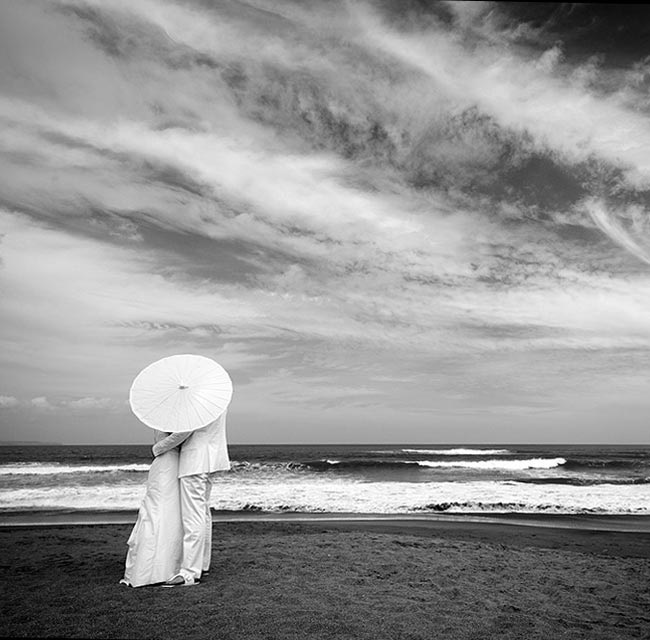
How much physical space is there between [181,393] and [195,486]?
2.75ft

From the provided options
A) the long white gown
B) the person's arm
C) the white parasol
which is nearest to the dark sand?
the long white gown

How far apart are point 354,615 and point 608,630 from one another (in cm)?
190

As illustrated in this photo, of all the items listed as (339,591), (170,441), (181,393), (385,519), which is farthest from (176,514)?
(385,519)

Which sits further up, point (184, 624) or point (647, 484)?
point (184, 624)

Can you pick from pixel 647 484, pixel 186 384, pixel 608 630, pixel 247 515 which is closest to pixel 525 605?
pixel 608 630

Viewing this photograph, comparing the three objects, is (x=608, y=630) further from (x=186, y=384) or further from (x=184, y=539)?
(x=186, y=384)

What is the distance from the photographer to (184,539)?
4.71 meters

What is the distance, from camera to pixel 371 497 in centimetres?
1368

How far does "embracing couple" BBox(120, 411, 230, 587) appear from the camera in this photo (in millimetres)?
4609

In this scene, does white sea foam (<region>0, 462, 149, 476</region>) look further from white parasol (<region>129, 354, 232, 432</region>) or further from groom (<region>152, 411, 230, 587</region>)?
groom (<region>152, 411, 230, 587</region>)

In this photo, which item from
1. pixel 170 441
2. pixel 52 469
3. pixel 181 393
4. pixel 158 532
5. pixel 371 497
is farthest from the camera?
pixel 52 469

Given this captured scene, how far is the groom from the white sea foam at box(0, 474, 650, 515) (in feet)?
22.8

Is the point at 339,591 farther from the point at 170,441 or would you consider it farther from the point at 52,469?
the point at 52,469

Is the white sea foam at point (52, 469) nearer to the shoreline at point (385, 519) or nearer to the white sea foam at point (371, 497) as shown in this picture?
the white sea foam at point (371, 497)
